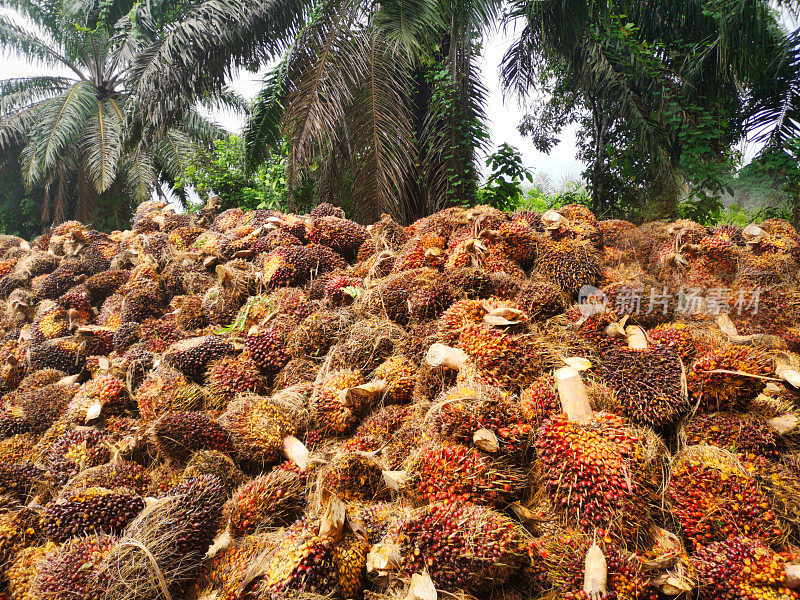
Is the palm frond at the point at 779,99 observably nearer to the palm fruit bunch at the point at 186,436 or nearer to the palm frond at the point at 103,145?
the palm fruit bunch at the point at 186,436

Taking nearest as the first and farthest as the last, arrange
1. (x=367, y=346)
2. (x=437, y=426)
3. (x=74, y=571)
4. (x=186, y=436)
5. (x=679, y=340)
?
(x=74, y=571), (x=437, y=426), (x=679, y=340), (x=186, y=436), (x=367, y=346)

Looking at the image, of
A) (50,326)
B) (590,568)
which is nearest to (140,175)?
(50,326)

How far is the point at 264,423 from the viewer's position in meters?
2.02

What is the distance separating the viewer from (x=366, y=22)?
17.1 feet

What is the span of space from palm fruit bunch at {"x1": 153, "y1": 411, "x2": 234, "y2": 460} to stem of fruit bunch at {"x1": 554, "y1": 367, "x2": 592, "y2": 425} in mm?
1342

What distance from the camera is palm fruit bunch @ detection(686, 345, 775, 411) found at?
5.62 ft

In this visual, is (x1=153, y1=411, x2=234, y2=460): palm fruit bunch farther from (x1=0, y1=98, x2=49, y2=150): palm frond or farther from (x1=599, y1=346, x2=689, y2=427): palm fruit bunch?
(x1=0, y1=98, x2=49, y2=150): palm frond

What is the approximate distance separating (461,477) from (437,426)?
21 cm

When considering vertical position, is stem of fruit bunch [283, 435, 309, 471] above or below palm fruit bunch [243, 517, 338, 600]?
Result: above

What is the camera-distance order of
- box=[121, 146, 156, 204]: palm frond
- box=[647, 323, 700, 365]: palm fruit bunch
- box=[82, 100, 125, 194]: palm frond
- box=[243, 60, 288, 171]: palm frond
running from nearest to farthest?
1. box=[647, 323, 700, 365]: palm fruit bunch
2. box=[243, 60, 288, 171]: palm frond
3. box=[82, 100, 125, 194]: palm frond
4. box=[121, 146, 156, 204]: palm frond

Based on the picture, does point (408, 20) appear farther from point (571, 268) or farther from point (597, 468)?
point (597, 468)

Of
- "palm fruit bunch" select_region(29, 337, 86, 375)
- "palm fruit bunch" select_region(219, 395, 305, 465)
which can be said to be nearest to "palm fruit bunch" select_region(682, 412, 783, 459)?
"palm fruit bunch" select_region(219, 395, 305, 465)

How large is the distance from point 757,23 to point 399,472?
6.65 m

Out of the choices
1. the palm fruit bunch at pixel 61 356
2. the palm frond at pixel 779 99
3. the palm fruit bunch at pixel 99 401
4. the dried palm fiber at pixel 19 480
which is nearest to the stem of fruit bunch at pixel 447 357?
the palm fruit bunch at pixel 99 401
